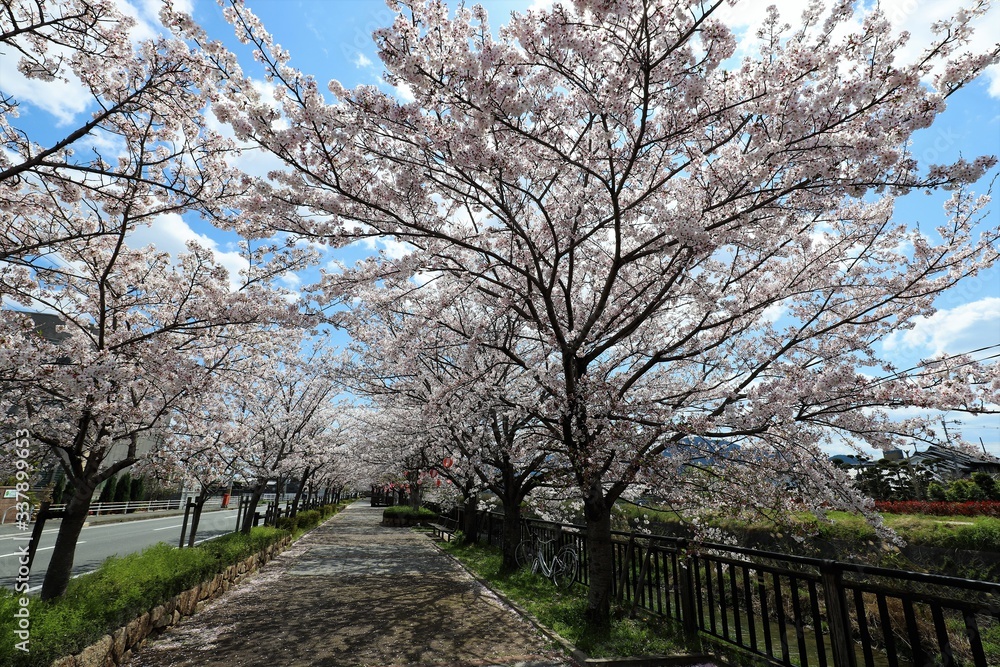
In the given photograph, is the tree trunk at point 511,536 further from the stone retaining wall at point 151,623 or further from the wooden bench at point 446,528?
the wooden bench at point 446,528

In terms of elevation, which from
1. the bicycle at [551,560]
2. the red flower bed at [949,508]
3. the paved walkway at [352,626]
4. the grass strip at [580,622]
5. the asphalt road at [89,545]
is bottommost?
the asphalt road at [89,545]

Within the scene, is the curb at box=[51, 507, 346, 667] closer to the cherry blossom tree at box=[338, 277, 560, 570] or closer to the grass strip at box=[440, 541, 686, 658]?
the cherry blossom tree at box=[338, 277, 560, 570]

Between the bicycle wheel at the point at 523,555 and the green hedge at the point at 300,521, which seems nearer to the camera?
the bicycle wheel at the point at 523,555

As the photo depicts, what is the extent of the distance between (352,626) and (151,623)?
2.43 meters

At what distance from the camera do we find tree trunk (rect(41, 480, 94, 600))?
205 inches

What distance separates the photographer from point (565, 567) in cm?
920

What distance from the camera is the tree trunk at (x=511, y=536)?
11029 mm

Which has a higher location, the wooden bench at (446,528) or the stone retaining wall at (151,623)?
the stone retaining wall at (151,623)

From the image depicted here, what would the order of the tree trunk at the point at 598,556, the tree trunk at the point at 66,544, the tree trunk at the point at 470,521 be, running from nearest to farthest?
the tree trunk at the point at 66,544, the tree trunk at the point at 598,556, the tree trunk at the point at 470,521

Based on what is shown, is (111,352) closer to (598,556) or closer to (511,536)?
(598,556)

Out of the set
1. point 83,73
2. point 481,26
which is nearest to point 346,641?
point 83,73

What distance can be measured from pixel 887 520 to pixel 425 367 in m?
14.2

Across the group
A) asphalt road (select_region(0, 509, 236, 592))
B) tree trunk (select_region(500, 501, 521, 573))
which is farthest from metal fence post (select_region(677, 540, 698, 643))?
asphalt road (select_region(0, 509, 236, 592))

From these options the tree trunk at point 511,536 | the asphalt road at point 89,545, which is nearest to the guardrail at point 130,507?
the asphalt road at point 89,545
